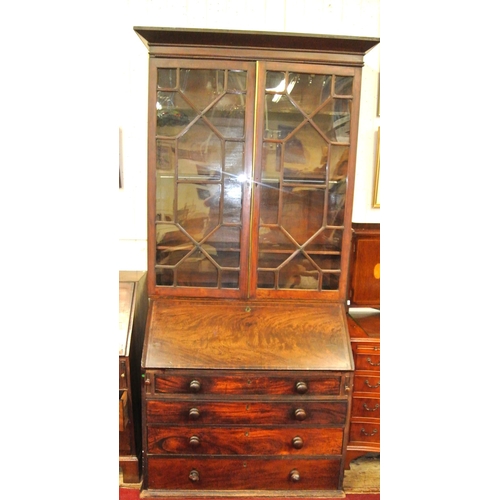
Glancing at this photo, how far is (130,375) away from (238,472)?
1.95 feet

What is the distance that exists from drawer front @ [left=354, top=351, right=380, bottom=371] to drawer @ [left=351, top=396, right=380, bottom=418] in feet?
0.50

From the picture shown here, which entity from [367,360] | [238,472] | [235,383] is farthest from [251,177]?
[238,472]

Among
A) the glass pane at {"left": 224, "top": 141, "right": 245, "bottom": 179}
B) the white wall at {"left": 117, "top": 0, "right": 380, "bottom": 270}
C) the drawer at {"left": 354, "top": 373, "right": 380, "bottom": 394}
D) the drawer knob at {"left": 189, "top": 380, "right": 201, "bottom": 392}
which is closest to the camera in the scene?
the drawer knob at {"left": 189, "top": 380, "right": 201, "bottom": 392}

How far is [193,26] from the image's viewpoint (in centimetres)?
182

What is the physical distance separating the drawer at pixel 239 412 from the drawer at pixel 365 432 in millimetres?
281

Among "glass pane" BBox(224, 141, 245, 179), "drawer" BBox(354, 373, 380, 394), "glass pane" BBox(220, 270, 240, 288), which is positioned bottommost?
"drawer" BBox(354, 373, 380, 394)

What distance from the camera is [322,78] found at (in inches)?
58.2

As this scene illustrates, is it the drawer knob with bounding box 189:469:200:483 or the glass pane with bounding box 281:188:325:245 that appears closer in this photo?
the drawer knob with bounding box 189:469:200:483

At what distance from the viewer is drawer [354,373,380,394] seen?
5.29ft

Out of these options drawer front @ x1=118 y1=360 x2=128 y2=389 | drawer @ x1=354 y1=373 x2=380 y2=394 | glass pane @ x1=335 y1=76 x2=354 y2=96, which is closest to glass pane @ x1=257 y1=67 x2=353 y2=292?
glass pane @ x1=335 y1=76 x2=354 y2=96

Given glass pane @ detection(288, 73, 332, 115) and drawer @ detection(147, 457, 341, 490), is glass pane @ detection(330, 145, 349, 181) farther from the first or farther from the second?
drawer @ detection(147, 457, 341, 490)
